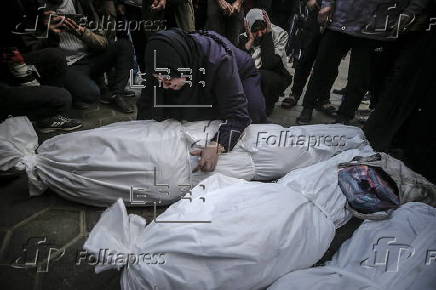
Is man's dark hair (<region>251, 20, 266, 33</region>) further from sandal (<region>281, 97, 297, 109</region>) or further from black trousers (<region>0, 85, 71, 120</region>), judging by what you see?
black trousers (<region>0, 85, 71, 120</region>)

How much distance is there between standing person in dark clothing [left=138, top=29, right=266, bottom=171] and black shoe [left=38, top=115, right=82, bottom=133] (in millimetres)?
999

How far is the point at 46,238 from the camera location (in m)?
1.74

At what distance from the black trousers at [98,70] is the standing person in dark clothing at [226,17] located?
993 mm

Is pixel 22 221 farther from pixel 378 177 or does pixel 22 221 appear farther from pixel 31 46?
pixel 378 177

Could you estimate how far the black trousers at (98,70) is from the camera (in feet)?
10.3

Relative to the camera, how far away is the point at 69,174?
184cm

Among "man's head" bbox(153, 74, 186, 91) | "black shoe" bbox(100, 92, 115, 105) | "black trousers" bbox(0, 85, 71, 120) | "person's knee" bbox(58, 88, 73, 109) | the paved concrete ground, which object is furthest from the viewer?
"black shoe" bbox(100, 92, 115, 105)

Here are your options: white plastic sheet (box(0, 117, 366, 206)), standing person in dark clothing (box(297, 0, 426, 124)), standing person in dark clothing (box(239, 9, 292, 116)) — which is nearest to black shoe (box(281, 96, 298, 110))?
standing person in dark clothing (box(297, 0, 426, 124))

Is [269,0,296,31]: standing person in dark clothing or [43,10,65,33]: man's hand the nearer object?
[43,10,65,33]: man's hand

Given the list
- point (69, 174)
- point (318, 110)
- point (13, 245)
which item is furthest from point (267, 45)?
point (13, 245)

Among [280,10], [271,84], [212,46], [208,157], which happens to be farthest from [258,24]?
[208,157]

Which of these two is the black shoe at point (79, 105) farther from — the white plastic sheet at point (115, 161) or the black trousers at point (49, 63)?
the white plastic sheet at point (115, 161)

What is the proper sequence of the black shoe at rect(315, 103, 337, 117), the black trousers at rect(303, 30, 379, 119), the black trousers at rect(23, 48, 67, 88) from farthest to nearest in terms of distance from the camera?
the black shoe at rect(315, 103, 337, 117) < the black trousers at rect(303, 30, 379, 119) < the black trousers at rect(23, 48, 67, 88)

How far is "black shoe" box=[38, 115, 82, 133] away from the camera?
109 inches
